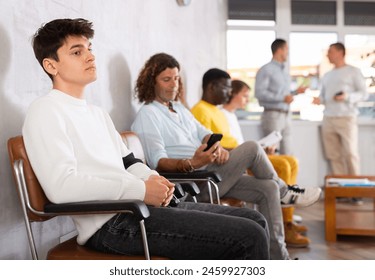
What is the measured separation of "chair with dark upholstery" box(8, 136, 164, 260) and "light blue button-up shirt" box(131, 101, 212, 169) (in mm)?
931

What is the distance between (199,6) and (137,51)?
1890 mm

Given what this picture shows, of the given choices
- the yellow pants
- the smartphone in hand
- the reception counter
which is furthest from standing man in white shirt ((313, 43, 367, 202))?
the smartphone in hand

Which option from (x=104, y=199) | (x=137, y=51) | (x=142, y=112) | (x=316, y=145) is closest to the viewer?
(x=104, y=199)

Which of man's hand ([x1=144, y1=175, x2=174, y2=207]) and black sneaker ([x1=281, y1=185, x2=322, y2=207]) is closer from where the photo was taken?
man's hand ([x1=144, y1=175, x2=174, y2=207])

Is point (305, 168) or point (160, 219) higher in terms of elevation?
point (160, 219)

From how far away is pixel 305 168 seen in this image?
5852 millimetres

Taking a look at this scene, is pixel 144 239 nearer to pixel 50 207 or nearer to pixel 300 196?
pixel 50 207

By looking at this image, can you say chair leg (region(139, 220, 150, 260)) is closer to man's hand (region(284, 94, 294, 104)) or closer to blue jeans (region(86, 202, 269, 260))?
blue jeans (region(86, 202, 269, 260))

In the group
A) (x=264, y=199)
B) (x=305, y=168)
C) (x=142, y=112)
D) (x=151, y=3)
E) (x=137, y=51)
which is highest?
(x=151, y=3)

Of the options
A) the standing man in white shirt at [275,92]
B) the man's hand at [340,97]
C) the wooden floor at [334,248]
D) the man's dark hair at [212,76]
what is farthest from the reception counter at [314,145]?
the man's dark hair at [212,76]

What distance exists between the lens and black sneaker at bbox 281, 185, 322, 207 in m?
2.88

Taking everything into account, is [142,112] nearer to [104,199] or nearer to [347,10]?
[104,199]
